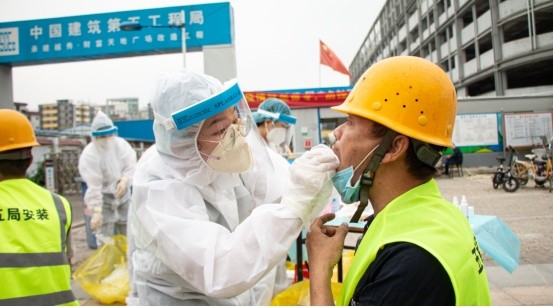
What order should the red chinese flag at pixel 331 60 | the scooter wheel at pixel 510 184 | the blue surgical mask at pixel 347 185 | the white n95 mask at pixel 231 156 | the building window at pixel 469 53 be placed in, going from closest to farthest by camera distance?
the blue surgical mask at pixel 347 185 < the white n95 mask at pixel 231 156 < the scooter wheel at pixel 510 184 < the red chinese flag at pixel 331 60 < the building window at pixel 469 53

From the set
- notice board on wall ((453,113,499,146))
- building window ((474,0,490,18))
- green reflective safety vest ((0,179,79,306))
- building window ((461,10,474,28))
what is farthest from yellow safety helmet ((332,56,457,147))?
building window ((461,10,474,28))

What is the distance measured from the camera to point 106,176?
5.98m

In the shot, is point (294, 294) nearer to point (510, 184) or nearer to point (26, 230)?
point (26, 230)

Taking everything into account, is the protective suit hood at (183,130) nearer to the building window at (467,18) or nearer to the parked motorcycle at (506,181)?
the parked motorcycle at (506,181)

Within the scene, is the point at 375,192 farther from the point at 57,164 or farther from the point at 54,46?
the point at 57,164

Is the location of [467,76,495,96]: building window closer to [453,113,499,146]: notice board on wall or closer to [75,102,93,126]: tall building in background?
[453,113,499,146]: notice board on wall

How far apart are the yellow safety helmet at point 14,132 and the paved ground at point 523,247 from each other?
10.1 ft

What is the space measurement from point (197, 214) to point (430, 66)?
97 centimetres

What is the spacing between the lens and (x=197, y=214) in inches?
62.1

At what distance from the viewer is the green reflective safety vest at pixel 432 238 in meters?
0.96

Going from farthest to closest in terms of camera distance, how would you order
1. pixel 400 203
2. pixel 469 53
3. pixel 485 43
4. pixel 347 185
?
pixel 469 53, pixel 485 43, pixel 347 185, pixel 400 203

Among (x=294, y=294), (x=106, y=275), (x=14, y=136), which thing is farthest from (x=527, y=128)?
(x=14, y=136)

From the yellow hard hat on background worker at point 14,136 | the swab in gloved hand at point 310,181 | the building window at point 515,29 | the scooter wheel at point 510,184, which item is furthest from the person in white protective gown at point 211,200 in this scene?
the building window at point 515,29

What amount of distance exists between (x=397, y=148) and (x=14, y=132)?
6.02ft
